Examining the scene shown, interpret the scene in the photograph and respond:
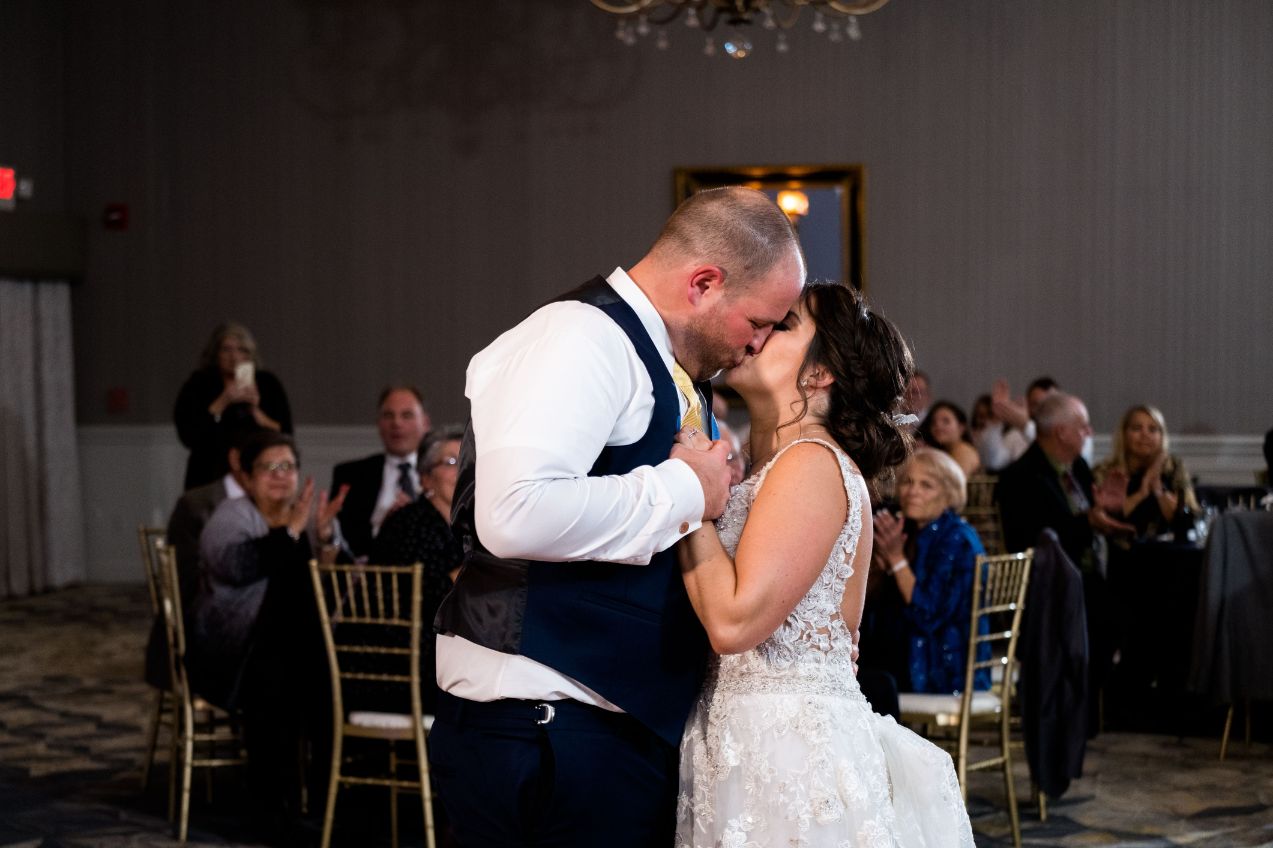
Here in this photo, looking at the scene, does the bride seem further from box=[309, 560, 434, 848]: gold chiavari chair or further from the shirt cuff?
box=[309, 560, 434, 848]: gold chiavari chair

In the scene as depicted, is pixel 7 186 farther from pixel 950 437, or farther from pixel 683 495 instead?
pixel 683 495

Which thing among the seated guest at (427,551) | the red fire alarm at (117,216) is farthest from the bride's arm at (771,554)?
the red fire alarm at (117,216)

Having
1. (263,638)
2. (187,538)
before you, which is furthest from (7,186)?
(263,638)

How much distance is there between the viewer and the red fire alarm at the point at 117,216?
394 inches

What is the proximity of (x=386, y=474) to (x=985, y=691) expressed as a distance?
279 centimetres

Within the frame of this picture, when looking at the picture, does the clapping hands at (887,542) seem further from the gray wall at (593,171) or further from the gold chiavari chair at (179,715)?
the gray wall at (593,171)

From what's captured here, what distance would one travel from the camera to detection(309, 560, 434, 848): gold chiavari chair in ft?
12.8

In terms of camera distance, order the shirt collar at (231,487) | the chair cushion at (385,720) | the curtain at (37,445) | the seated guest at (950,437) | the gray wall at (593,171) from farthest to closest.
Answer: the curtain at (37,445) < the gray wall at (593,171) < the seated guest at (950,437) < the shirt collar at (231,487) < the chair cushion at (385,720)

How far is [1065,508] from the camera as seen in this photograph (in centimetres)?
576

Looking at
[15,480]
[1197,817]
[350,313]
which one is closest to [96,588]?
[15,480]

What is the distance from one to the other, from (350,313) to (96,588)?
2.53 m

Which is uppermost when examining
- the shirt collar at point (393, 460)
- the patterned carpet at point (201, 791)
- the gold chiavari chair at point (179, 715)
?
the shirt collar at point (393, 460)

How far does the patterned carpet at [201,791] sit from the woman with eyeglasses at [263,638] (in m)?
0.34

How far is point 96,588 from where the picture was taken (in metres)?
9.79
